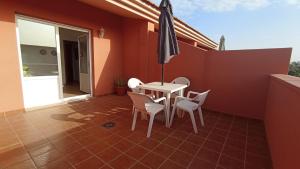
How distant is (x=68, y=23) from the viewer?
4152 mm

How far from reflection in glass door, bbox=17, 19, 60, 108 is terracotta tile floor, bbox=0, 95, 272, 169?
57 centimetres

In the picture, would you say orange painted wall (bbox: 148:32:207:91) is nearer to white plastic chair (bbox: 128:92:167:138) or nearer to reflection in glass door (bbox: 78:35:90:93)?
white plastic chair (bbox: 128:92:167:138)

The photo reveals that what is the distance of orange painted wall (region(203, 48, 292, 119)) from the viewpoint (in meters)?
3.20

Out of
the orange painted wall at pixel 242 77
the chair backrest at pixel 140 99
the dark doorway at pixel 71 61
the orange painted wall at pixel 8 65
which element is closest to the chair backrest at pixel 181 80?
the orange painted wall at pixel 242 77

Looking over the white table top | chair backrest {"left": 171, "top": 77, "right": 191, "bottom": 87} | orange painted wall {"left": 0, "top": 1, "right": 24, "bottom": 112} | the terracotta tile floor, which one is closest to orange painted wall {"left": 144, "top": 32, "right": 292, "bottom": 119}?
chair backrest {"left": 171, "top": 77, "right": 191, "bottom": 87}

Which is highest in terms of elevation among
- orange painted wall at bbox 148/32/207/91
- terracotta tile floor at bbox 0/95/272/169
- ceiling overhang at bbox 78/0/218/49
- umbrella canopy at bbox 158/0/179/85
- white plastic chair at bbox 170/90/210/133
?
ceiling overhang at bbox 78/0/218/49

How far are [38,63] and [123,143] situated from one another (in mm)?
3326

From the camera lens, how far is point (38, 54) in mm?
3838

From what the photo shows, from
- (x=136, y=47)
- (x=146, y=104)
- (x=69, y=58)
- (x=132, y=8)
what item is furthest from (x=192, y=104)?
(x=69, y=58)

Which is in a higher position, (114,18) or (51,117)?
(114,18)

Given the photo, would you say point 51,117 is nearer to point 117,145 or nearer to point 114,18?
point 117,145

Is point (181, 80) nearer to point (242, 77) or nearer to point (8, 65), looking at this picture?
point (242, 77)

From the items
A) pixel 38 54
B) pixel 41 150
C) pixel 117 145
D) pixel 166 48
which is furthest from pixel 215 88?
pixel 38 54

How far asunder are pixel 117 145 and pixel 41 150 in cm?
107
